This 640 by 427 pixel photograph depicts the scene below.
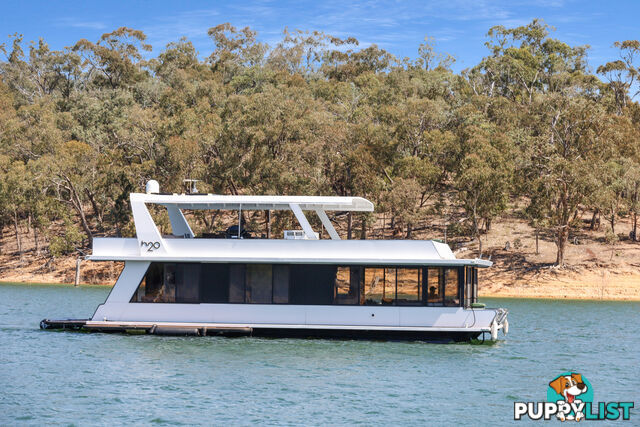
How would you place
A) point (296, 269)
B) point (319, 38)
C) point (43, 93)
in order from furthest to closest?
1. point (319, 38)
2. point (43, 93)
3. point (296, 269)

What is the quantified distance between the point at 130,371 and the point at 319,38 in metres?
87.0

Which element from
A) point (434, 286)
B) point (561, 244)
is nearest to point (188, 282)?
point (434, 286)

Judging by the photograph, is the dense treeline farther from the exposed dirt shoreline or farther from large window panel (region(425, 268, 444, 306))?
large window panel (region(425, 268, 444, 306))

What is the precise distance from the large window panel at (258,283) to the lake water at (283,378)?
4.19 ft

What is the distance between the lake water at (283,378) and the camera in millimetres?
17062

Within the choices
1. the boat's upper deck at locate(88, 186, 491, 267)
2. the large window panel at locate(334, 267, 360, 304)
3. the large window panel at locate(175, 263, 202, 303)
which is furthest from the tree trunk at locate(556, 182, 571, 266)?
the large window panel at locate(175, 263, 202, 303)

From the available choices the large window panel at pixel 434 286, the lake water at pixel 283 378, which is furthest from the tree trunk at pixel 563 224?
the large window panel at pixel 434 286

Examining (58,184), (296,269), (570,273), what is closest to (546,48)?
(570,273)

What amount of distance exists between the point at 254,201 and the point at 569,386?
10020 millimetres

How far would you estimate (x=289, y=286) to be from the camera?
24.0 metres

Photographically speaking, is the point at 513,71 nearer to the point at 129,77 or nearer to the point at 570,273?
the point at 570,273

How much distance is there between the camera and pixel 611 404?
18.5 m

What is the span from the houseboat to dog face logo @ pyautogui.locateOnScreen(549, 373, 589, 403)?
117 inches

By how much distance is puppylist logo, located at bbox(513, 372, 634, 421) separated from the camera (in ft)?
57.2
